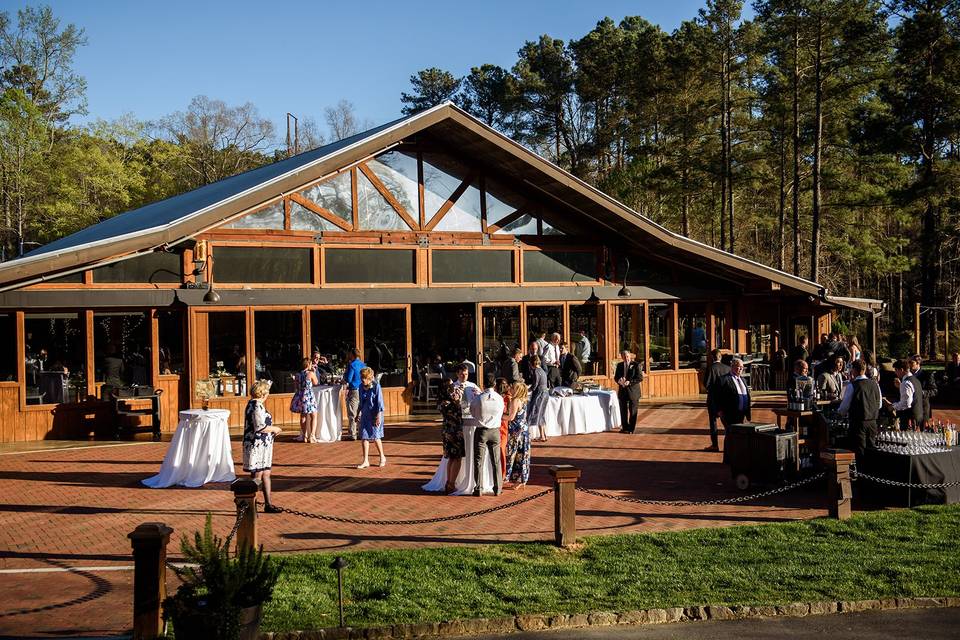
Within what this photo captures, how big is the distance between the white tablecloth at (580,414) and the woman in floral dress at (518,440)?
3.67 meters

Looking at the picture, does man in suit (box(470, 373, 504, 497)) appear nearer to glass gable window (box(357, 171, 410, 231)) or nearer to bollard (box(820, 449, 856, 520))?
bollard (box(820, 449, 856, 520))

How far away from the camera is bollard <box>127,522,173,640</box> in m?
6.19

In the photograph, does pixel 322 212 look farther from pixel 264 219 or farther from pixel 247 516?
pixel 247 516

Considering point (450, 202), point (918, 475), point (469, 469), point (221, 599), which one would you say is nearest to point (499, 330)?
point (450, 202)

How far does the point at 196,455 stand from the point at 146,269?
538 centimetres

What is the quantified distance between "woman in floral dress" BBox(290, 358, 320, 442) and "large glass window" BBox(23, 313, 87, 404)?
435 cm

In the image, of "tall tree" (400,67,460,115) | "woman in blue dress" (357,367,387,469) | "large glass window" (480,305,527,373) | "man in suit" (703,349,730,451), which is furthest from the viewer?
"tall tree" (400,67,460,115)

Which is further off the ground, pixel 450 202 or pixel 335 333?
pixel 450 202

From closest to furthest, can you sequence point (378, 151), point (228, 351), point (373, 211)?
1. point (228, 351)
2. point (378, 151)
3. point (373, 211)

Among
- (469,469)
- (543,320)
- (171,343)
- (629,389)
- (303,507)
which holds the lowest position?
(303,507)

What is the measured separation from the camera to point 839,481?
9.50m

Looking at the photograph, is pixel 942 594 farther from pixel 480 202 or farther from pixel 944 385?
pixel 944 385

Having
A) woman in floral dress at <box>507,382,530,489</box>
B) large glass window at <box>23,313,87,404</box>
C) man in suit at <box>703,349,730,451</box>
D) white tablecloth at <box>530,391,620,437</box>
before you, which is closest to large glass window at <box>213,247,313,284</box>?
large glass window at <box>23,313,87,404</box>

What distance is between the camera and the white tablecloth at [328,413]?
602 inches
